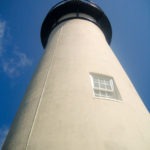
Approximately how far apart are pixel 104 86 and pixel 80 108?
5.36ft

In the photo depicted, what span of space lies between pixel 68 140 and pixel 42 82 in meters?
2.39

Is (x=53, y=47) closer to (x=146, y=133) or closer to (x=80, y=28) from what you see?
(x=80, y=28)

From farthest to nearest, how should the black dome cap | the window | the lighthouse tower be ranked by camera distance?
the black dome cap < the window < the lighthouse tower

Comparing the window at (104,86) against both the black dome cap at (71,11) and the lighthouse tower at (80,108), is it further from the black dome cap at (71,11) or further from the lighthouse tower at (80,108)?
the black dome cap at (71,11)

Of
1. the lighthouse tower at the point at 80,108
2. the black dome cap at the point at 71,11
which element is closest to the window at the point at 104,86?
the lighthouse tower at the point at 80,108

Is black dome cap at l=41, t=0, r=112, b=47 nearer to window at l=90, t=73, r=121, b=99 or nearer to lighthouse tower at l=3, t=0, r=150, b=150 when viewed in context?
lighthouse tower at l=3, t=0, r=150, b=150

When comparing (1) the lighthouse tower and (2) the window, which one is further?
(2) the window

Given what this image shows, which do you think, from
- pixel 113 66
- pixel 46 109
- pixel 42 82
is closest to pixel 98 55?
pixel 113 66

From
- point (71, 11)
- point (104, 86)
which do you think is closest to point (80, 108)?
point (104, 86)

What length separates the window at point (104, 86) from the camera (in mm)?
6074

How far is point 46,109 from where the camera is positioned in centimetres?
508

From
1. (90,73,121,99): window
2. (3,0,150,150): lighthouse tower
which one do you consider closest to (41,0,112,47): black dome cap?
(3,0,150,150): lighthouse tower

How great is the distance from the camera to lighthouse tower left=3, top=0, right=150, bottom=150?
4.28 m

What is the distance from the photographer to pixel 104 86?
6.34 metres
